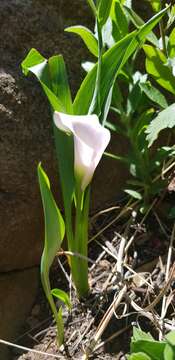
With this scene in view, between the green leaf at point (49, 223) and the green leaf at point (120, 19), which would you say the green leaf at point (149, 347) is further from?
the green leaf at point (120, 19)

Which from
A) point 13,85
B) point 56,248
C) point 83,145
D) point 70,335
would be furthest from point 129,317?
point 13,85

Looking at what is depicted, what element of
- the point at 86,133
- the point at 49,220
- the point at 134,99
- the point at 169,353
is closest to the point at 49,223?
the point at 49,220

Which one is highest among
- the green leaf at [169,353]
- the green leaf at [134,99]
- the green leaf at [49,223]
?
the green leaf at [134,99]

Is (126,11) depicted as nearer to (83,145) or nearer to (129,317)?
(83,145)

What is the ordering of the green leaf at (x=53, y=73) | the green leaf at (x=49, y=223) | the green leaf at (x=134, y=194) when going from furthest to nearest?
the green leaf at (x=134, y=194)
the green leaf at (x=53, y=73)
the green leaf at (x=49, y=223)

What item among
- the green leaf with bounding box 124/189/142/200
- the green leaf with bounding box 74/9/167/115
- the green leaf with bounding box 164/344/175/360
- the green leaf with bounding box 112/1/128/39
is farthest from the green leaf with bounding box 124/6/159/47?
the green leaf with bounding box 164/344/175/360

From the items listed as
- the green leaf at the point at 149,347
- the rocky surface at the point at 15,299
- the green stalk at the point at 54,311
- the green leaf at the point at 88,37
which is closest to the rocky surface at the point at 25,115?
the rocky surface at the point at 15,299
